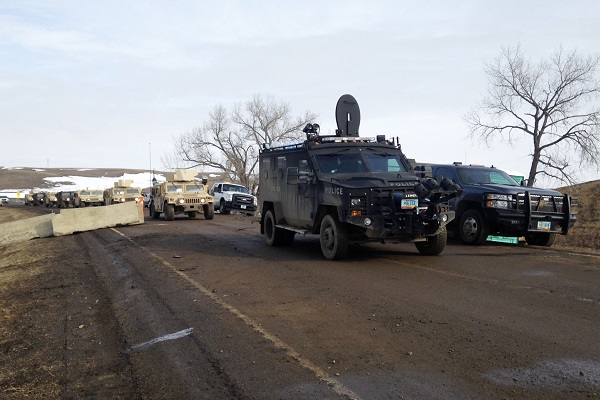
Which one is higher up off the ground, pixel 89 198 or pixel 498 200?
pixel 498 200

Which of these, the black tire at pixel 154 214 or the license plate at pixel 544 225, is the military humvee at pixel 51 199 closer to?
the black tire at pixel 154 214

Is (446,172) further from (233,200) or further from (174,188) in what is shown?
(233,200)

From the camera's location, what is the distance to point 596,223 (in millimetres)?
25188

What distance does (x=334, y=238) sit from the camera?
1046 cm

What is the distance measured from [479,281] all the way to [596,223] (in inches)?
771

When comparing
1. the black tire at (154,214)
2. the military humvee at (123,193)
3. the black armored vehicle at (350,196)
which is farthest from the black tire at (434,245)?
the military humvee at (123,193)

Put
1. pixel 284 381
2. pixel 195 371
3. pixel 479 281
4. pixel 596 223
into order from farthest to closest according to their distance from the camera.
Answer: pixel 596 223
pixel 479 281
pixel 195 371
pixel 284 381

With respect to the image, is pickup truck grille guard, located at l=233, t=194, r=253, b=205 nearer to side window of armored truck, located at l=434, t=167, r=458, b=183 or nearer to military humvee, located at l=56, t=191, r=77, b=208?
side window of armored truck, located at l=434, t=167, r=458, b=183

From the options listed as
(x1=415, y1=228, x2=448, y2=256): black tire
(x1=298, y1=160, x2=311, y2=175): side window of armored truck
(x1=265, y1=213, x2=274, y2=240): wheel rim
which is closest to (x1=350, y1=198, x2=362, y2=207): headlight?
(x1=298, y1=160, x2=311, y2=175): side window of armored truck

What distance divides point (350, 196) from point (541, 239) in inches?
243

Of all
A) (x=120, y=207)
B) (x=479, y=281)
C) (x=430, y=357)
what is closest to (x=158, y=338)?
(x=430, y=357)

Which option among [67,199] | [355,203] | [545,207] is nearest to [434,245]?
[355,203]

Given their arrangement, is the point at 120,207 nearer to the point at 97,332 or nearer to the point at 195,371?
the point at 97,332

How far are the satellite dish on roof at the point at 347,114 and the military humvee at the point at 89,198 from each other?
4018 cm
